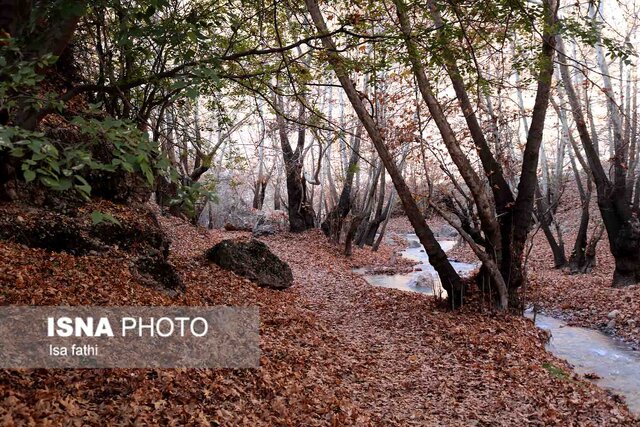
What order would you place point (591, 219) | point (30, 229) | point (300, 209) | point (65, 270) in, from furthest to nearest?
1. point (591, 219)
2. point (300, 209)
3. point (30, 229)
4. point (65, 270)

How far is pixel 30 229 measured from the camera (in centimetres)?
604

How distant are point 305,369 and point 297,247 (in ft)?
40.7

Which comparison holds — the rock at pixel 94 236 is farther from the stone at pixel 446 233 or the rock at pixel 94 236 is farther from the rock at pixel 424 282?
the stone at pixel 446 233

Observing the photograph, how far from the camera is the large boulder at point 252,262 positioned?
9.99 metres

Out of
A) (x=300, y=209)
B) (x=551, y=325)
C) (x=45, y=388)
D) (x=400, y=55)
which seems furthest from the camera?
(x=300, y=209)

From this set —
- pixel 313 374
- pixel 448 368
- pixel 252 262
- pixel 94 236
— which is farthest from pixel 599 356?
pixel 94 236

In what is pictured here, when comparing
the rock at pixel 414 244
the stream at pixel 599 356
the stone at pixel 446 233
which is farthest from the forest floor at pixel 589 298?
the stone at pixel 446 233

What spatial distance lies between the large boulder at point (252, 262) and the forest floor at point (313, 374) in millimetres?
422

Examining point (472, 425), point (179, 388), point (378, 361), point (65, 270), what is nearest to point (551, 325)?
point (378, 361)

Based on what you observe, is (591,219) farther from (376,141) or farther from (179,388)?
(179,388)

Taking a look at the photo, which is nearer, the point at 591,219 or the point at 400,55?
the point at 400,55

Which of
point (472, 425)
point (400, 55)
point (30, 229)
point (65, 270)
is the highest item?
point (400, 55)

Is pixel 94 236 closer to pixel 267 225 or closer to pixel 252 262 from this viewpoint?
pixel 252 262

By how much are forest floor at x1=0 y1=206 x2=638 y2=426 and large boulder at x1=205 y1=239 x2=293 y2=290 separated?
0.42 meters
